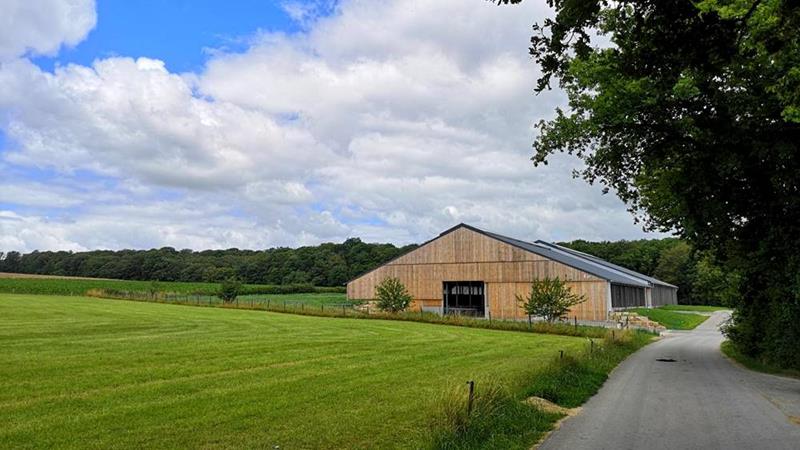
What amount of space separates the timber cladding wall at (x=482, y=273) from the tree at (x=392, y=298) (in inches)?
192

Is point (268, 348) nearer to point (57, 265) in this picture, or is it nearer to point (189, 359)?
point (189, 359)

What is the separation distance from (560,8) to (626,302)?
173ft

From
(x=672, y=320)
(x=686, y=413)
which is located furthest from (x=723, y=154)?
(x=672, y=320)

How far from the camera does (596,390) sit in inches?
588

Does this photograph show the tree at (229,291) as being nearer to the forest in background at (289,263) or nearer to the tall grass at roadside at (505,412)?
the tall grass at roadside at (505,412)

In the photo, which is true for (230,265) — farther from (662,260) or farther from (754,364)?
(754,364)

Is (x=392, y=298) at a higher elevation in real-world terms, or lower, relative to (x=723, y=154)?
lower

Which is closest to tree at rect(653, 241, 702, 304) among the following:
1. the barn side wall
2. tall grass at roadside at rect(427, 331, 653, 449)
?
the barn side wall

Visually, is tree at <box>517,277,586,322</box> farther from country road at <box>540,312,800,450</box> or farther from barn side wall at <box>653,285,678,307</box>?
barn side wall at <box>653,285,678,307</box>

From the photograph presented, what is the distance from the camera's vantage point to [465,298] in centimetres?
5297

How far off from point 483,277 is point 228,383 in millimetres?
38498

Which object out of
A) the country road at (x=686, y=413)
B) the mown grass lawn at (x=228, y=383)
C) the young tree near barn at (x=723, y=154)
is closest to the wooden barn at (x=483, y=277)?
the mown grass lawn at (x=228, y=383)

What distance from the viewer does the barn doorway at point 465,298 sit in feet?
170

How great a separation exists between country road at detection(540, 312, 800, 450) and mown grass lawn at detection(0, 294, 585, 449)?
8.50 feet
